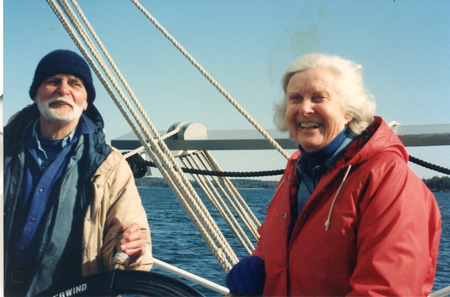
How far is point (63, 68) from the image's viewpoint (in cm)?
202

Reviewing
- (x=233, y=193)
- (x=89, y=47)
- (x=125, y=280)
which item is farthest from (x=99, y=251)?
(x=233, y=193)

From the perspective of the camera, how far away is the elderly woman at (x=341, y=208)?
1160 mm

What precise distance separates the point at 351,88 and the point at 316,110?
12 centimetres

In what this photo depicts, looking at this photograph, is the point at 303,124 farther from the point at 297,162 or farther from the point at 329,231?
the point at 329,231

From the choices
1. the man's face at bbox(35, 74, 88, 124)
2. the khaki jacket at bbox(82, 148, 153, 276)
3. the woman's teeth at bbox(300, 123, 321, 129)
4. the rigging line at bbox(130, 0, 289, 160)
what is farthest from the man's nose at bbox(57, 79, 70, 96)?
the woman's teeth at bbox(300, 123, 321, 129)

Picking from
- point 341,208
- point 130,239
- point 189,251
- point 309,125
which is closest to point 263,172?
point 130,239

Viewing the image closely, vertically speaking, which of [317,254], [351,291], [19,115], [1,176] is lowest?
[351,291]

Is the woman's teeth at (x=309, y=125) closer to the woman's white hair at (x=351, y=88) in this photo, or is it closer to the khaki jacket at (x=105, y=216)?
the woman's white hair at (x=351, y=88)

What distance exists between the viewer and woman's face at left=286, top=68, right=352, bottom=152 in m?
1.40

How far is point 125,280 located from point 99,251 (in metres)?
0.18

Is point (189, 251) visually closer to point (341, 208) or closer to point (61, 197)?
point (61, 197)

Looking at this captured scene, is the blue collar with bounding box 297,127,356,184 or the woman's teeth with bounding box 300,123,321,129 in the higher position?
the woman's teeth with bounding box 300,123,321,129

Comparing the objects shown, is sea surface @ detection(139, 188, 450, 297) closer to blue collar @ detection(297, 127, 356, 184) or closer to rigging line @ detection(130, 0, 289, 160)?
rigging line @ detection(130, 0, 289, 160)

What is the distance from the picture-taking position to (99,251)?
2.00 m
